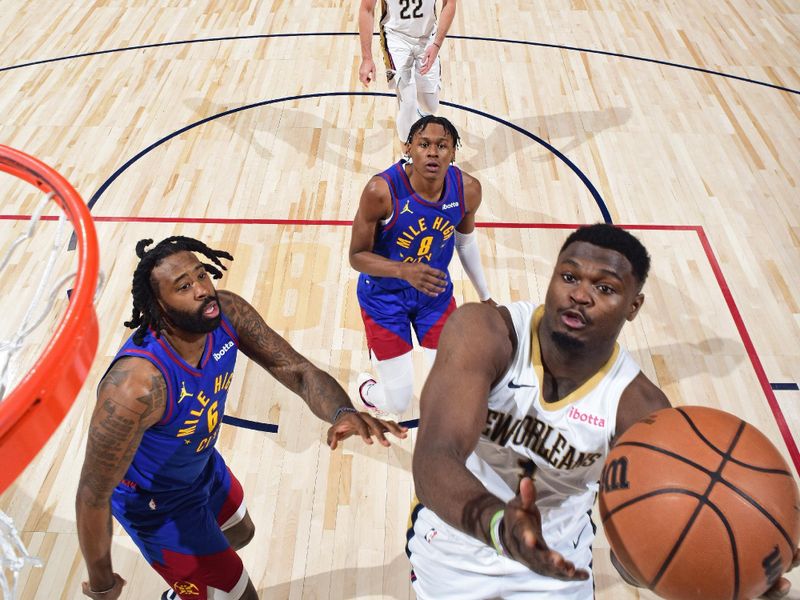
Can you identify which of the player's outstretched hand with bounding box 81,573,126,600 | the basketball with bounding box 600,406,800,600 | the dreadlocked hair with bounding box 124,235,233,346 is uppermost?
the basketball with bounding box 600,406,800,600

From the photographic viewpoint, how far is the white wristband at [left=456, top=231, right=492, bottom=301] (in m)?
4.08

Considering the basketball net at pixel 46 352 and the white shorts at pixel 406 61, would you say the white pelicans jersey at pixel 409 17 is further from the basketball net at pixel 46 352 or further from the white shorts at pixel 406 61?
the basketball net at pixel 46 352

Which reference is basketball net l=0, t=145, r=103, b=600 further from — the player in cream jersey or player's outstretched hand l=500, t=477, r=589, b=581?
player's outstretched hand l=500, t=477, r=589, b=581

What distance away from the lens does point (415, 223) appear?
3.76 metres

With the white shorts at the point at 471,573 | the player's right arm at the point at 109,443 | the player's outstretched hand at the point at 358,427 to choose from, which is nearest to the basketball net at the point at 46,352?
the player's right arm at the point at 109,443

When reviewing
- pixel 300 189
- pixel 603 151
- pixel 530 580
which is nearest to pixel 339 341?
pixel 300 189

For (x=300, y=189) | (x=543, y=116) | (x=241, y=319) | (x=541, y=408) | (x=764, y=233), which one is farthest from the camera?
(x=543, y=116)

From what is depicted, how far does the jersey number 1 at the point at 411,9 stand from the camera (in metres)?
5.80

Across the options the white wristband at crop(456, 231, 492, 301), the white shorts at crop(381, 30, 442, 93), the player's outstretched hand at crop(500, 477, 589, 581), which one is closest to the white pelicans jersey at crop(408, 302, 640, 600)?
the player's outstretched hand at crop(500, 477, 589, 581)

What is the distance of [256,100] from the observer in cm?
712

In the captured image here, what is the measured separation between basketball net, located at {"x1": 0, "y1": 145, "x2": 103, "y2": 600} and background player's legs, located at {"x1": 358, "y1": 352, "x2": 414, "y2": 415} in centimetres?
167

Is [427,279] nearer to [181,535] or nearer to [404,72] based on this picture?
[181,535]

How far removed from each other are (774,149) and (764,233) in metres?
1.30

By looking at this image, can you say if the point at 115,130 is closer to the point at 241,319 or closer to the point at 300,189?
the point at 300,189
